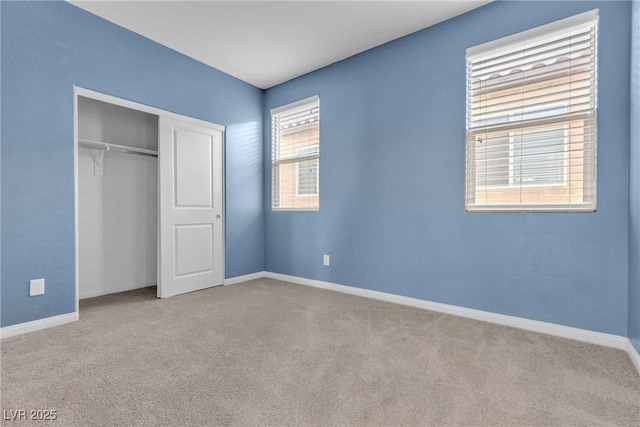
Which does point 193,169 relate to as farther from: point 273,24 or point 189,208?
point 273,24

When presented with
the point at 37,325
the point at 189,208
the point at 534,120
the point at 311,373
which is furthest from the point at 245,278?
the point at 534,120

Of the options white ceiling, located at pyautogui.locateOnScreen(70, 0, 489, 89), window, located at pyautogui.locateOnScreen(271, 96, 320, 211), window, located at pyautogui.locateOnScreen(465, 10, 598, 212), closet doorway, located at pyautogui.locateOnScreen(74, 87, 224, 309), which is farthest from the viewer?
window, located at pyautogui.locateOnScreen(271, 96, 320, 211)

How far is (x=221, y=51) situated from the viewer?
3266 millimetres

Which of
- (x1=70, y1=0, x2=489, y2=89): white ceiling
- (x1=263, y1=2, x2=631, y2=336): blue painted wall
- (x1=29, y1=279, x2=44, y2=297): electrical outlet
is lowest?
(x1=29, y1=279, x2=44, y2=297): electrical outlet

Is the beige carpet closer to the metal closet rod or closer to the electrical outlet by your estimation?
the electrical outlet

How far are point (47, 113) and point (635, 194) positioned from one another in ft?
13.7

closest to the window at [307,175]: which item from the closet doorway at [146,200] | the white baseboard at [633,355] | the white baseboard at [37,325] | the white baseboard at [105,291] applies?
the closet doorway at [146,200]

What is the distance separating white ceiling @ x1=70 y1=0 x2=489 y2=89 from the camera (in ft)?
8.34

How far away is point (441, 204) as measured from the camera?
276 cm

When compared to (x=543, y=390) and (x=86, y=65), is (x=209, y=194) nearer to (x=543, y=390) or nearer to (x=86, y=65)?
(x=86, y=65)

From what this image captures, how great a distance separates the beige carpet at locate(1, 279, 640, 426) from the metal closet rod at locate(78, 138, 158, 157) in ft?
5.49

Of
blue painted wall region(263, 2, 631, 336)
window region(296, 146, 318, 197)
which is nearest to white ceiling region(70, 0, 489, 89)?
blue painted wall region(263, 2, 631, 336)

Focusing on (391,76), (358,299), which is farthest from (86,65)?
(358,299)

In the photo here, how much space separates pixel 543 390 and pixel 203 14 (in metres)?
3.61
